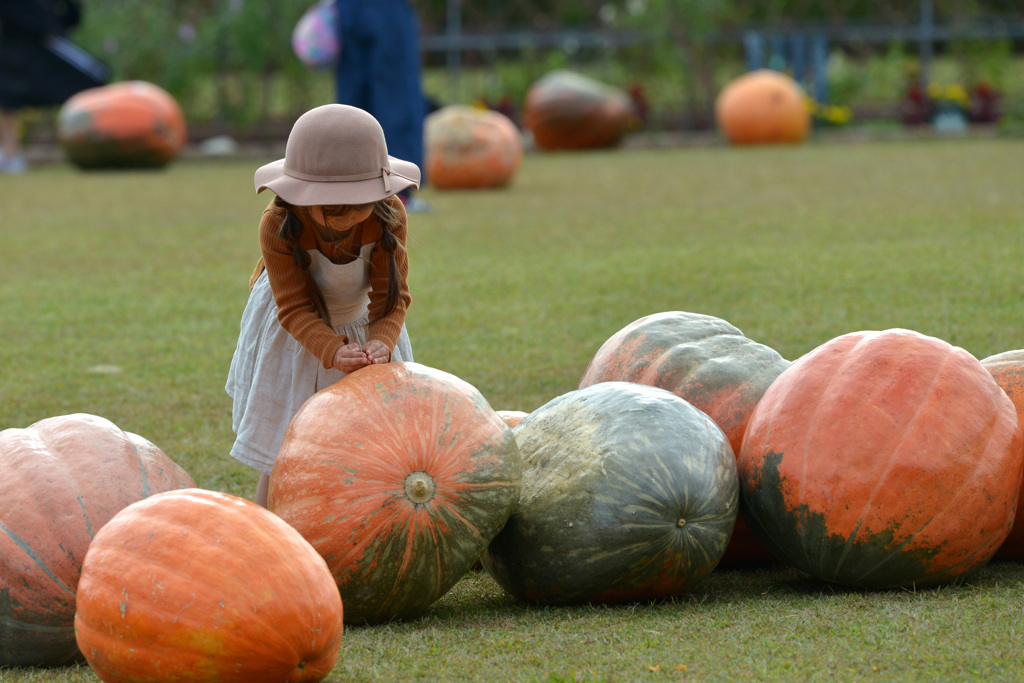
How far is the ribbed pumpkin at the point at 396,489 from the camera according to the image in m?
3.08

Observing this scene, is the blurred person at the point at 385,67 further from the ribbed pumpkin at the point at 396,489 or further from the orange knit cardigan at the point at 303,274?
the ribbed pumpkin at the point at 396,489

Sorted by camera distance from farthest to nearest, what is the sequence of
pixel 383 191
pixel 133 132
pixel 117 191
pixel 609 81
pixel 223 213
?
pixel 609 81 < pixel 133 132 < pixel 117 191 < pixel 223 213 < pixel 383 191

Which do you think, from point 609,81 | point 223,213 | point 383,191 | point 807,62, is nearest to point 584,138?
point 609,81

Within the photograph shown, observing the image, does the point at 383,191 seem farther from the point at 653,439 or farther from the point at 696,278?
the point at 696,278

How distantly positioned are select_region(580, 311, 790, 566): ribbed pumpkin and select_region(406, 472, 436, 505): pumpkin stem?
935mm

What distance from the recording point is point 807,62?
2370 cm

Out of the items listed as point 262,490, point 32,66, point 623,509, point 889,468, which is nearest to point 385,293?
point 262,490

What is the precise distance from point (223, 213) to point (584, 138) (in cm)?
863

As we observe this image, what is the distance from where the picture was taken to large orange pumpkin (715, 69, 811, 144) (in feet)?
62.0

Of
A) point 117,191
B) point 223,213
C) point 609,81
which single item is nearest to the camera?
point 223,213

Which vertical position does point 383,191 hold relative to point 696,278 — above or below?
above

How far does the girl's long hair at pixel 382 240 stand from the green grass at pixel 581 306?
2.00 ft

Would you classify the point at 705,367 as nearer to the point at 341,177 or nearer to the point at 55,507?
the point at 341,177

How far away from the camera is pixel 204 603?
258cm
